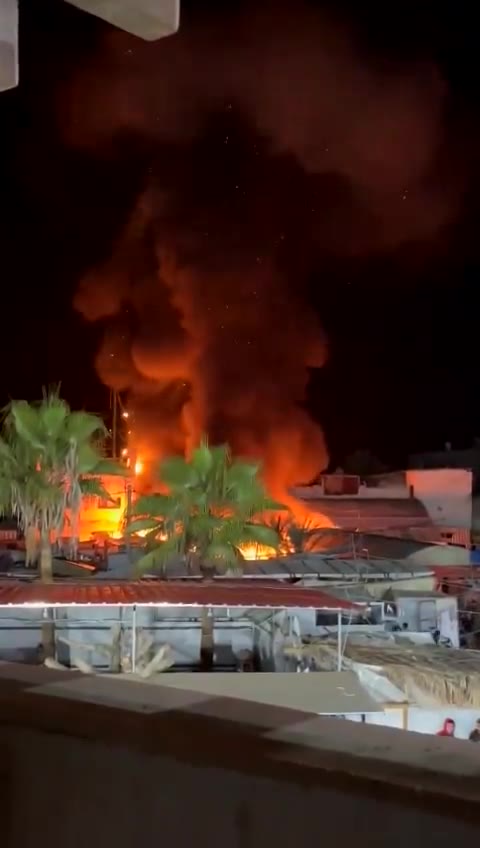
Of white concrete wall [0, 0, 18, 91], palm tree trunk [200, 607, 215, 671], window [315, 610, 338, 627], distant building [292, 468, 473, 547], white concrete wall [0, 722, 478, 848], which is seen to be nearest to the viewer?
white concrete wall [0, 722, 478, 848]

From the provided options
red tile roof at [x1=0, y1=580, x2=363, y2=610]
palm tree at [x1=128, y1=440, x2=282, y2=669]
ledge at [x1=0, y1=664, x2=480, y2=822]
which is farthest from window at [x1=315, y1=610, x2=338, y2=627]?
ledge at [x1=0, y1=664, x2=480, y2=822]

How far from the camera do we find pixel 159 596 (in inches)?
456

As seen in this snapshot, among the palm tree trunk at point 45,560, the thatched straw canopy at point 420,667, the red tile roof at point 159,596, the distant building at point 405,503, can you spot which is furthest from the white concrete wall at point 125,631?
the distant building at point 405,503

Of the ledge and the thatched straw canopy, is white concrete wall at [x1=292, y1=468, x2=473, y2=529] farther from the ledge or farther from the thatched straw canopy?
the ledge

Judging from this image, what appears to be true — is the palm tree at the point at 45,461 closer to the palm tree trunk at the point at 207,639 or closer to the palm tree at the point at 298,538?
the palm tree trunk at the point at 207,639

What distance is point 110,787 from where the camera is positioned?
2.73 m

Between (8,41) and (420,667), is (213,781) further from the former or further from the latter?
(420,667)

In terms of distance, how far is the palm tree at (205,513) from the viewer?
14180mm

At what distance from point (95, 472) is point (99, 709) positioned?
12.1 m

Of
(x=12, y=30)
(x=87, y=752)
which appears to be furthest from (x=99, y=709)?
(x=12, y=30)

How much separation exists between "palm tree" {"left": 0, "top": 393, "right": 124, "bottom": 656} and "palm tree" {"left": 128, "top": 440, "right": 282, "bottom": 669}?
3.49 feet

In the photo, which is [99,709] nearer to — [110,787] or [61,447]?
[110,787]

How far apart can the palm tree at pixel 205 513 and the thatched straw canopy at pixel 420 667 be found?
6.49 feet

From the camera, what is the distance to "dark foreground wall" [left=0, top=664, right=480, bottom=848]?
2270 millimetres
